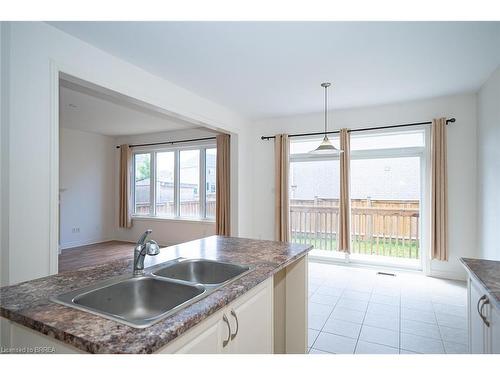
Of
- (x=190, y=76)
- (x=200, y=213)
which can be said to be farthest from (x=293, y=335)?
(x=200, y=213)

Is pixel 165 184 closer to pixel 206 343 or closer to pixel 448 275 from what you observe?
pixel 448 275

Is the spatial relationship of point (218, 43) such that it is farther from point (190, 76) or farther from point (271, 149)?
point (271, 149)

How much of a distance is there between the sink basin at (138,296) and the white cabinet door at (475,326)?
1515mm

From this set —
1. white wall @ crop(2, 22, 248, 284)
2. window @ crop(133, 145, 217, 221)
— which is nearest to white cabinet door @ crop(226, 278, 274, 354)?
white wall @ crop(2, 22, 248, 284)

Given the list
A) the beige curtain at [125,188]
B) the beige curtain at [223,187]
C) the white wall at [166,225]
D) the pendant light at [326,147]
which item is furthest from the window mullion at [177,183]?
the pendant light at [326,147]

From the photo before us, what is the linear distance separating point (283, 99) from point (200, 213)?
127 inches

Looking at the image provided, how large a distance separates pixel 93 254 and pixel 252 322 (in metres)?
5.36

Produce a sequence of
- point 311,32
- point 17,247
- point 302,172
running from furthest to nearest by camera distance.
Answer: point 302,172, point 311,32, point 17,247

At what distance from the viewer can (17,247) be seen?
2082 mm

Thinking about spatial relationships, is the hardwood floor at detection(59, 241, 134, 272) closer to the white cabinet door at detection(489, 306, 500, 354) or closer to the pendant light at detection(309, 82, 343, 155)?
the pendant light at detection(309, 82, 343, 155)

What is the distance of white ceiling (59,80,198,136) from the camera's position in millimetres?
4153

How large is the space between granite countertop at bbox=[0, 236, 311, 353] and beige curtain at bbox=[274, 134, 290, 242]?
3399 millimetres

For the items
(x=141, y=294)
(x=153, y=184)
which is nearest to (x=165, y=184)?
(x=153, y=184)
